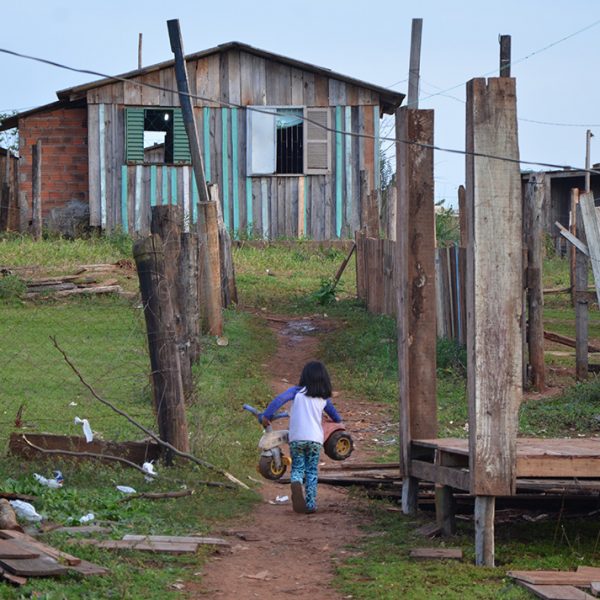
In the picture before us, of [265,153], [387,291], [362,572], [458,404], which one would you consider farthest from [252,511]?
[265,153]

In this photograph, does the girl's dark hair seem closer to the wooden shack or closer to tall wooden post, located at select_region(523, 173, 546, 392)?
tall wooden post, located at select_region(523, 173, 546, 392)

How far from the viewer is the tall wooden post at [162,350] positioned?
8961 mm

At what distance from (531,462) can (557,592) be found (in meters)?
1.04

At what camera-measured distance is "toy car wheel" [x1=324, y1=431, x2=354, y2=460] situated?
348 inches

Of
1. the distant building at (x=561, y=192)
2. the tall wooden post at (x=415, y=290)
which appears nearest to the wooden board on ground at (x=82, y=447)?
the tall wooden post at (x=415, y=290)

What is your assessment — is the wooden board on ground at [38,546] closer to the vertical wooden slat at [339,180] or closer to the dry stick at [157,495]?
the dry stick at [157,495]

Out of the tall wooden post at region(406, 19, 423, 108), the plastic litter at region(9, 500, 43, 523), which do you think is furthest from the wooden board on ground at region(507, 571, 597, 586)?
the tall wooden post at region(406, 19, 423, 108)

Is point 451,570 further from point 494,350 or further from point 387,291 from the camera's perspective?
point 387,291

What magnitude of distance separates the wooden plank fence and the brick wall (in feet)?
29.1

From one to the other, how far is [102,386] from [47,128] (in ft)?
53.2

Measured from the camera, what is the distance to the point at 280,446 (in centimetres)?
880

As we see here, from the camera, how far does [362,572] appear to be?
6645 millimetres

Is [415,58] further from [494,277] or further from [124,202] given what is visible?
[494,277]

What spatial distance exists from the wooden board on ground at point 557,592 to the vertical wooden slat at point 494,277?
72cm
